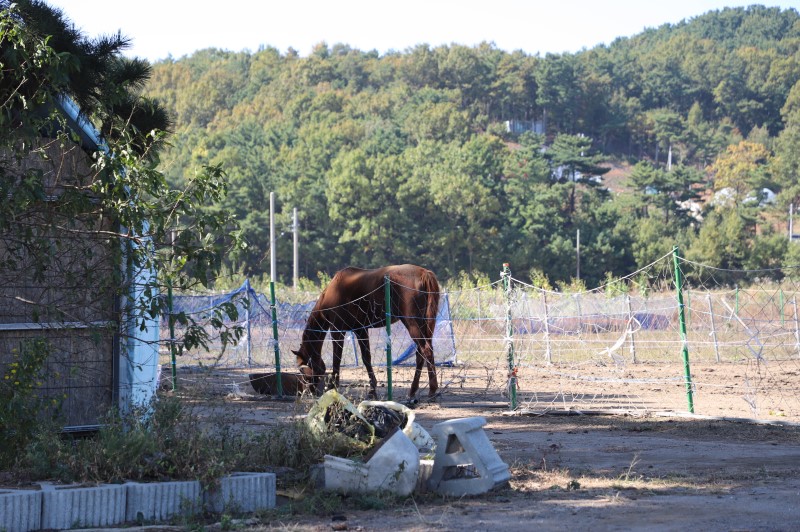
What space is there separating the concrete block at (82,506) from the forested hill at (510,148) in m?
2.33

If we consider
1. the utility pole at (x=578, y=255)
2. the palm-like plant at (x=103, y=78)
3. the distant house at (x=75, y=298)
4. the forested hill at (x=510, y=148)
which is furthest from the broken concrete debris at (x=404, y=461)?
the utility pole at (x=578, y=255)

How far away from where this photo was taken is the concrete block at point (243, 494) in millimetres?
7379

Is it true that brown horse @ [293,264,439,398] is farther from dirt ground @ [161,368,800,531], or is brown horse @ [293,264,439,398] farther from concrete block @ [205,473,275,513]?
concrete block @ [205,473,275,513]

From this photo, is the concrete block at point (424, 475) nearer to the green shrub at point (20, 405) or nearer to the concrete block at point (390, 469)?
the concrete block at point (390, 469)

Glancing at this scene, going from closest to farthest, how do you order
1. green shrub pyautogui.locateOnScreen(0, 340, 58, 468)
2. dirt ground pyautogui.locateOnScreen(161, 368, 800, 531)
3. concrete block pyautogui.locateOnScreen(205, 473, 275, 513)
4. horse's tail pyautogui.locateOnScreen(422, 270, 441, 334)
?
1. dirt ground pyautogui.locateOnScreen(161, 368, 800, 531)
2. concrete block pyautogui.locateOnScreen(205, 473, 275, 513)
3. green shrub pyautogui.locateOnScreen(0, 340, 58, 468)
4. horse's tail pyautogui.locateOnScreen(422, 270, 441, 334)

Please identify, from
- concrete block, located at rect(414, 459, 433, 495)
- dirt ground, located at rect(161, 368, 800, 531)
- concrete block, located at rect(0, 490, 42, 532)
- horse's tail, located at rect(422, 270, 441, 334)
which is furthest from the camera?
horse's tail, located at rect(422, 270, 441, 334)

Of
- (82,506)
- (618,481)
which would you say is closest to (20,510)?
(82,506)

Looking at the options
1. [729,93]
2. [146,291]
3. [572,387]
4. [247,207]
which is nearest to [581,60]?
[729,93]

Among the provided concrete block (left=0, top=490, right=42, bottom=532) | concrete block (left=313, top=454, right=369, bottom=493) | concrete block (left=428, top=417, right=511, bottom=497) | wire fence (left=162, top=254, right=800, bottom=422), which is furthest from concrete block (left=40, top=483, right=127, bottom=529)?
concrete block (left=428, top=417, right=511, bottom=497)

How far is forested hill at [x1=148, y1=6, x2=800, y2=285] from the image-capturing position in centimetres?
6112

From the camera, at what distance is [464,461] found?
321 inches

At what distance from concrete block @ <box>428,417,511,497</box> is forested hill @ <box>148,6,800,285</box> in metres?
2.22

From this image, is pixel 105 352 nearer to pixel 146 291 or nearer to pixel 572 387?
pixel 146 291

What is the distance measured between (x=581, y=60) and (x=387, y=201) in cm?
9073
